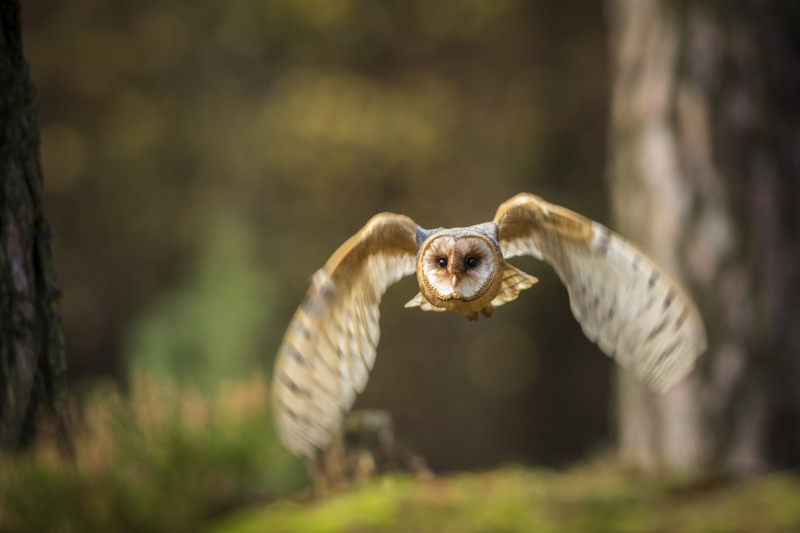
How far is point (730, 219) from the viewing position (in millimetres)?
3877

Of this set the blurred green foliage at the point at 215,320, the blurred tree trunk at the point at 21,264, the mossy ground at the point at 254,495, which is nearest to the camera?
the blurred tree trunk at the point at 21,264

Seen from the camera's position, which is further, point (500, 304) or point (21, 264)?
point (21, 264)

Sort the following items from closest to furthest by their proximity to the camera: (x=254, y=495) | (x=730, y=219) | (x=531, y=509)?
(x=531, y=509) → (x=254, y=495) → (x=730, y=219)

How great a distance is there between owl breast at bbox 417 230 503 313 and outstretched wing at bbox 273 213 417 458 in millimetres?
120

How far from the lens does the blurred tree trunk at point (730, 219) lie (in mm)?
3863

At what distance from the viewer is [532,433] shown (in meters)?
8.55

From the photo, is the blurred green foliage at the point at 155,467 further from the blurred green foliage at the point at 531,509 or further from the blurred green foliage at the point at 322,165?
the blurred green foliage at the point at 322,165

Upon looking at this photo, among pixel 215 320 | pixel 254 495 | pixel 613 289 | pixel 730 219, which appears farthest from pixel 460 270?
pixel 215 320

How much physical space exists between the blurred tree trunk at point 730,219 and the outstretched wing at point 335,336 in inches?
116

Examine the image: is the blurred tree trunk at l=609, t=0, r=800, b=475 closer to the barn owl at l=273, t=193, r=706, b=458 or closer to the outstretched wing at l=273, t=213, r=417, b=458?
the barn owl at l=273, t=193, r=706, b=458

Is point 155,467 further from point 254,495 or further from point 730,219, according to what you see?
point 730,219

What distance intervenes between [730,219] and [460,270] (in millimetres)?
3237

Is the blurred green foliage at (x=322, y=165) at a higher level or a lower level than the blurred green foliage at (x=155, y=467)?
higher

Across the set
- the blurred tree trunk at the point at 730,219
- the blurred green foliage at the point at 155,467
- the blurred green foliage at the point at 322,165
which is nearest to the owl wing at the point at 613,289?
the blurred green foliage at the point at 155,467
